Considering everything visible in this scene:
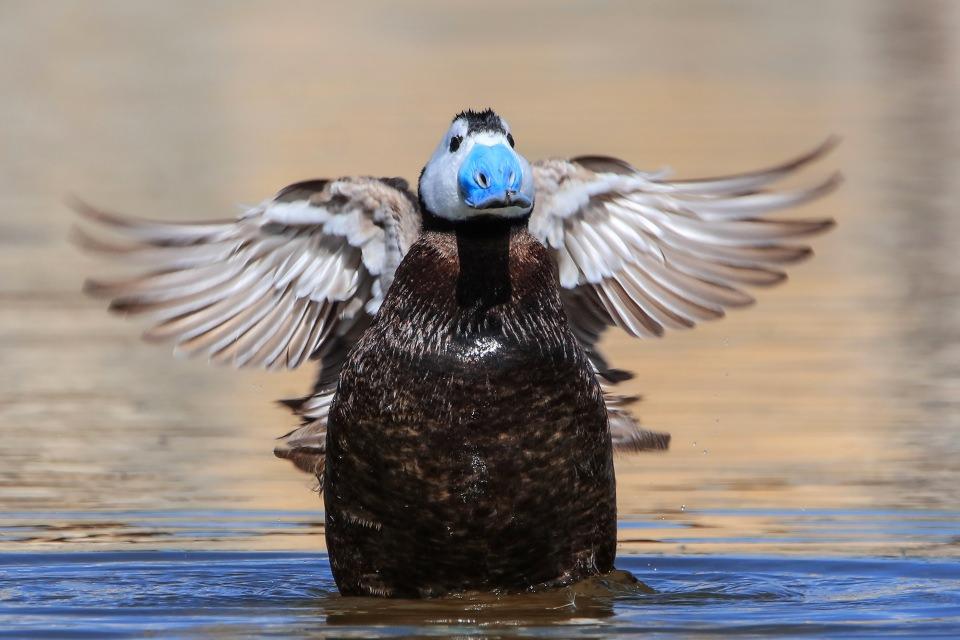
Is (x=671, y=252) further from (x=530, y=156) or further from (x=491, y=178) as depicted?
(x=530, y=156)

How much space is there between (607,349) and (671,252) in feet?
12.8

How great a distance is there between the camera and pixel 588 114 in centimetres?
2255

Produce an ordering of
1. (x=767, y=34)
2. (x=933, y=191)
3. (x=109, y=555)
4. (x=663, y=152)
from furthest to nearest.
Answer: (x=767, y=34), (x=663, y=152), (x=933, y=191), (x=109, y=555)

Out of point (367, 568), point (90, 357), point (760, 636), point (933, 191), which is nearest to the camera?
point (760, 636)

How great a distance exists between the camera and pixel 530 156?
18766mm

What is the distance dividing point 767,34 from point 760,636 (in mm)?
23609

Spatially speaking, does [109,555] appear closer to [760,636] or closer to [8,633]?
[8,633]

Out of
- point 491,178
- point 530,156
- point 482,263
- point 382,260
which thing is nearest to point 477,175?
point 491,178

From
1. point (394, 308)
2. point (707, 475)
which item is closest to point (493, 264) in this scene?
point (394, 308)

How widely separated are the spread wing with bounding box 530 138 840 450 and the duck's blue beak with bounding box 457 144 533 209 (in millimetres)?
1401

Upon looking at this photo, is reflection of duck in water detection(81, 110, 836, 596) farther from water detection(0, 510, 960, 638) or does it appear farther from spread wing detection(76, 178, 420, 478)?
water detection(0, 510, 960, 638)

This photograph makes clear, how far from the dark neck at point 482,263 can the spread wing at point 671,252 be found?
1084mm

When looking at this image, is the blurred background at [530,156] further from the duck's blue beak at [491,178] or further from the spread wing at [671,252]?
the duck's blue beak at [491,178]

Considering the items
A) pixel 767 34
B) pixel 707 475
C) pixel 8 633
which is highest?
pixel 767 34
